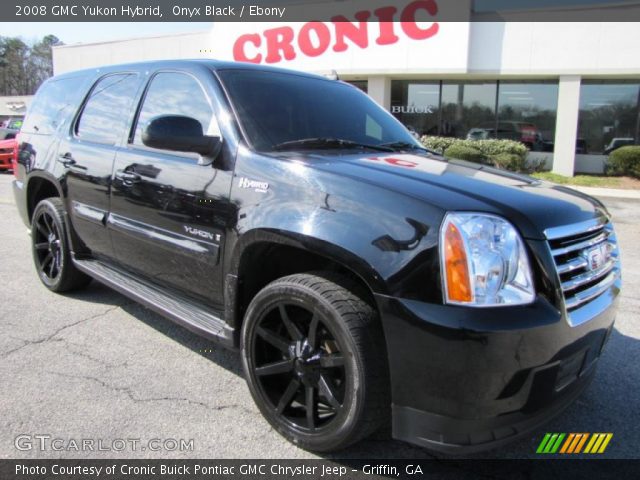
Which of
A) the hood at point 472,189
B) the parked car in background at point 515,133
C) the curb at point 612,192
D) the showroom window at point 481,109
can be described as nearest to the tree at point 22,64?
the showroom window at point 481,109

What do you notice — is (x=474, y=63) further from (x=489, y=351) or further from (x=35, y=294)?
(x=489, y=351)

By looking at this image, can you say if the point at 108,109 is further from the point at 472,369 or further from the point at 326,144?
the point at 472,369

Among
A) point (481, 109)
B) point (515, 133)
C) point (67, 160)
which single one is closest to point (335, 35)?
point (481, 109)

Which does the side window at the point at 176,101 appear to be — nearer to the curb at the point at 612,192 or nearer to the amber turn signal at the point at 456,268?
the amber turn signal at the point at 456,268

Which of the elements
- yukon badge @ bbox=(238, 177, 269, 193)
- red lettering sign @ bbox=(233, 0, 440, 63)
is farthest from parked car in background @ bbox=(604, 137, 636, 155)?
yukon badge @ bbox=(238, 177, 269, 193)

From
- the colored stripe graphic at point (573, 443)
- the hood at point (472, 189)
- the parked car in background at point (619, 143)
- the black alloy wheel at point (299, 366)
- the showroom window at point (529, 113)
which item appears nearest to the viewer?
the hood at point (472, 189)

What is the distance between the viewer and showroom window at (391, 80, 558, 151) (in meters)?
18.5

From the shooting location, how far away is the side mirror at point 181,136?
9.46 ft

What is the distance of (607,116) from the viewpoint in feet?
59.2

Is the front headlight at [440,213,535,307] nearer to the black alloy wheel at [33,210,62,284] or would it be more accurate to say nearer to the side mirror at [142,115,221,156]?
the side mirror at [142,115,221,156]

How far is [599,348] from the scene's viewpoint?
8.20ft

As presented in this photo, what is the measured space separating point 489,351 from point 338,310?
641 mm

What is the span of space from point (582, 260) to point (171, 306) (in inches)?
91.3

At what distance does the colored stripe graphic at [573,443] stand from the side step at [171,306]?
5.63 ft
